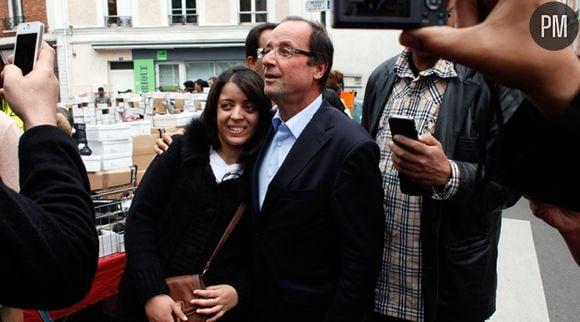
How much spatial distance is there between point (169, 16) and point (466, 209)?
893 inches

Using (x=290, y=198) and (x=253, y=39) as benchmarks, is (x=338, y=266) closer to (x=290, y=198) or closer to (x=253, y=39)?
(x=290, y=198)

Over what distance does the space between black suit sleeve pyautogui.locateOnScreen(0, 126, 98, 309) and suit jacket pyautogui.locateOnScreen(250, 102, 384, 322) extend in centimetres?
83

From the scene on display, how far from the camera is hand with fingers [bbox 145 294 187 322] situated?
1.98m

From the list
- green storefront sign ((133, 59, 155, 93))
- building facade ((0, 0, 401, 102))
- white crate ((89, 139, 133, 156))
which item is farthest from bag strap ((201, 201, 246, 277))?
green storefront sign ((133, 59, 155, 93))

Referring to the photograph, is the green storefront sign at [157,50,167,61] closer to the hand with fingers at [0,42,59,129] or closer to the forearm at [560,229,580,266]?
the hand with fingers at [0,42,59,129]

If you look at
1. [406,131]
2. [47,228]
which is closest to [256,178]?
[406,131]

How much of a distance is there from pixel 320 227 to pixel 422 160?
51 centimetres

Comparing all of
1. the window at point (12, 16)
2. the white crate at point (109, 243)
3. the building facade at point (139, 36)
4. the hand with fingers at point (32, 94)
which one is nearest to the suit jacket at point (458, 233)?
the hand with fingers at point (32, 94)

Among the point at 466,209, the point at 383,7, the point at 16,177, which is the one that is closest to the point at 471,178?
the point at 466,209

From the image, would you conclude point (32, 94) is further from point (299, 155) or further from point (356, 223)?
point (356, 223)

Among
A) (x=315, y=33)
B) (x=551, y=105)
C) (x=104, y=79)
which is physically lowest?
(x=104, y=79)

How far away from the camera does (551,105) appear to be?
71 centimetres

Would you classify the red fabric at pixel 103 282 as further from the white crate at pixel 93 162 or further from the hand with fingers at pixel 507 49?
the hand with fingers at pixel 507 49

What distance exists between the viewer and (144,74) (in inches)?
890
